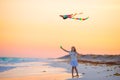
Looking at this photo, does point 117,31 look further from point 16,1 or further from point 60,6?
point 16,1

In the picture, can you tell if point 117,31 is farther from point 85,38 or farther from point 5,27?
point 5,27

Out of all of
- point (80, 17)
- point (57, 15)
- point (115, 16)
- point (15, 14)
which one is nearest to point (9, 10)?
point (15, 14)

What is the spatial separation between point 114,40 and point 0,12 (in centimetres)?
306

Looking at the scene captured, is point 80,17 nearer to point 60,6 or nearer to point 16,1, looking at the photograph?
point 60,6

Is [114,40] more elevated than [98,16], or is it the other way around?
[98,16]

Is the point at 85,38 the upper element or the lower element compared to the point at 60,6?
lower

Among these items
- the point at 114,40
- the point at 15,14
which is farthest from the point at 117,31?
the point at 15,14

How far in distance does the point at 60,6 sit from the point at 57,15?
0.79 ft

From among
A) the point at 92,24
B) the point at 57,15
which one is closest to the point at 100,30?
the point at 92,24

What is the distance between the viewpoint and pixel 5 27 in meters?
9.89

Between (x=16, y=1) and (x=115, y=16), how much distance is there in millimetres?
2551

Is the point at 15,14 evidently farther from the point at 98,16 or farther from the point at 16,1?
the point at 98,16

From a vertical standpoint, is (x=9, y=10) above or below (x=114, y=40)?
above

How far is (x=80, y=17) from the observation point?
30.7 feet
